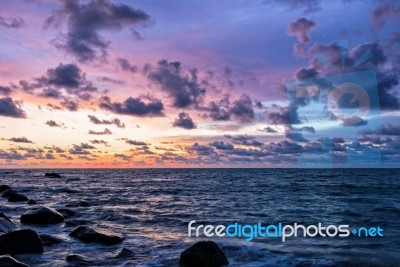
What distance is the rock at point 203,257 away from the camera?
1250 cm

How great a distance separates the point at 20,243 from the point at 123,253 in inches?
154

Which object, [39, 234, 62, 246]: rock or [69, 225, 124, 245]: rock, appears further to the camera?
[69, 225, 124, 245]: rock

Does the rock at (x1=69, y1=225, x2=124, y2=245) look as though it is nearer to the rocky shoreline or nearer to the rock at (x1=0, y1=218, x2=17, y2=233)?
the rocky shoreline

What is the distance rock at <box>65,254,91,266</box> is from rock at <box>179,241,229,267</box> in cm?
336

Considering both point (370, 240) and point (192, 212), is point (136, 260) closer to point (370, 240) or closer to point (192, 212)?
point (370, 240)

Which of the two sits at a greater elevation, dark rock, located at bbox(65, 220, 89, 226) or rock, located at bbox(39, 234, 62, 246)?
rock, located at bbox(39, 234, 62, 246)

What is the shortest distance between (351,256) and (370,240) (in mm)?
3747

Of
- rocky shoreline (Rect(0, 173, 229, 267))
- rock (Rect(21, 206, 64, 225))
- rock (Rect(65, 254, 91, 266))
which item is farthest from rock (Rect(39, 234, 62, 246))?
rock (Rect(21, 206, 64, 225))

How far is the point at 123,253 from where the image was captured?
14.1 meters

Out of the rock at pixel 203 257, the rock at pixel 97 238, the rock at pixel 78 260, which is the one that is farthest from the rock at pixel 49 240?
the rock at pixel 203 257

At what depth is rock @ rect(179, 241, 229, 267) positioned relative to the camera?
12504 mm

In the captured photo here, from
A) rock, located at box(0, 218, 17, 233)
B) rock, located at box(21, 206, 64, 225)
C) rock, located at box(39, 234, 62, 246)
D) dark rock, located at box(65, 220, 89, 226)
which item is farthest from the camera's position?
rock, located at box(21, 206, 64, 225)

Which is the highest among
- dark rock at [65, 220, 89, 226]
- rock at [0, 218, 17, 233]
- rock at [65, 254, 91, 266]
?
rock at [0, 218, 17, 233]

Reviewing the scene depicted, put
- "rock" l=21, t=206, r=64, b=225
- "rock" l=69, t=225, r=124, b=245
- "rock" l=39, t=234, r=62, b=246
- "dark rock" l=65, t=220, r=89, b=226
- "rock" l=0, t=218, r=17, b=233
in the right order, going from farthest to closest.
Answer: "rock" l=21, t=206, r=64, b=225, "dark rock" l=65, t=220, r=89, b=226, "rock" l=0, t=218, r=17, b=233, "rock" l=69, t=225, r=124, b=245, "rock" l=39, t=234, r=62, b=246
